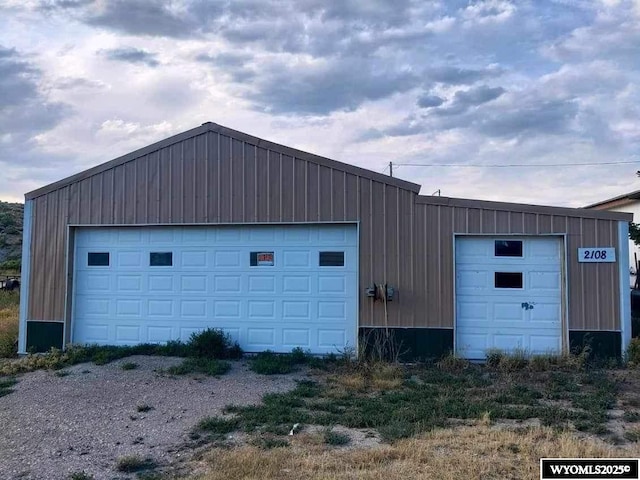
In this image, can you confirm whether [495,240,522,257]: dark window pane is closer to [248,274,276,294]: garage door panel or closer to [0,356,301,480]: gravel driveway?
[248,274,276,294]: garage door panel

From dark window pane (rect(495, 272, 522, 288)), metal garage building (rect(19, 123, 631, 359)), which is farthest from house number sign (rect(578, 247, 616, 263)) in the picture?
dark window pane (rect(495, 272, 522, 288))

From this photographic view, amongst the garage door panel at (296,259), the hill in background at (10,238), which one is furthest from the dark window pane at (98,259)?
the hill in background at (10,238)

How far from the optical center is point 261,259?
11.3 meters

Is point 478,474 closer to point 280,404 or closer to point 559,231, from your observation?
point 280,404

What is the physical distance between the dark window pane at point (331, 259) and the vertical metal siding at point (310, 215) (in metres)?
0.44

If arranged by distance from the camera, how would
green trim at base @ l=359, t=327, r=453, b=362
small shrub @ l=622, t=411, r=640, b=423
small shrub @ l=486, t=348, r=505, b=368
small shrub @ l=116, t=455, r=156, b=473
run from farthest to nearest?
green trim at base @ l=359, t=327, r=453, b=362, small shrub @ l=486, t=348, r=505, b=368, small shrub @ l=622, t=411, r=640, b=423, small shrub @ l=116, t=455, r=156, b=473

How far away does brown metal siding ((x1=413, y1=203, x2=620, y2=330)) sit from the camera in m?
10.3

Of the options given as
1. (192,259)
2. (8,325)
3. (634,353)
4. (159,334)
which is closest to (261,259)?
(192,259)

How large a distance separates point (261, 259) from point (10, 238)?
2793cm

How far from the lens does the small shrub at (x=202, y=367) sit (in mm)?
9586

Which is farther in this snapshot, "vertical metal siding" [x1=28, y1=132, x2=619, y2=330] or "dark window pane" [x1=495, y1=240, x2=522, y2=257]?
"dark window pane" [x1=495, y1=240, x2=522, y2=257]

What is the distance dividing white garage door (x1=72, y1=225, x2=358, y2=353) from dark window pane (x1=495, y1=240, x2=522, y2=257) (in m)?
2.56

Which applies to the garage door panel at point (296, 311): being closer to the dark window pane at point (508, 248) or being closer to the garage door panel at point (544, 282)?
the dark window pane at point (508, 248)

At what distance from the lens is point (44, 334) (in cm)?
1157
